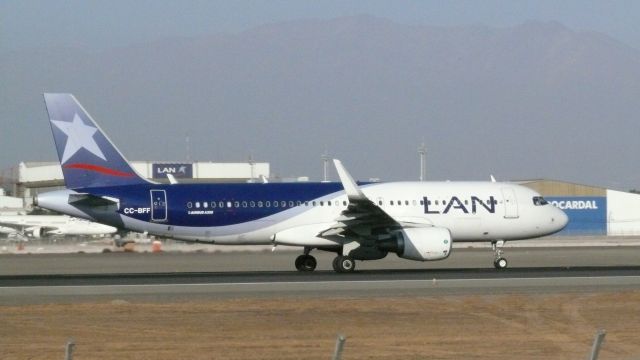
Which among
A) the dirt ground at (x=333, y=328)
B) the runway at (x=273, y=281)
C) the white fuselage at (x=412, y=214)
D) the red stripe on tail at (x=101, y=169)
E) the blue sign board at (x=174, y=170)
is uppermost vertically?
the blue sign board at (x=174, y=170)

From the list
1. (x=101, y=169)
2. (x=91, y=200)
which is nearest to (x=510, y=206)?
(x=101, y=169)

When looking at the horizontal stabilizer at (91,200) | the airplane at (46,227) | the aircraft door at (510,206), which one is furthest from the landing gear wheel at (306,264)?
the airplane at (46,227)

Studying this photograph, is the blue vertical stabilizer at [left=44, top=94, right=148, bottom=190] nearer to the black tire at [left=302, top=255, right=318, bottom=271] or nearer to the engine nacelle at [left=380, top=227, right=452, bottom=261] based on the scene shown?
the black tire at [left=302, top=255, right=318, bottom=271]

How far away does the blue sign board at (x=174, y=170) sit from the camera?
108875 millimetres

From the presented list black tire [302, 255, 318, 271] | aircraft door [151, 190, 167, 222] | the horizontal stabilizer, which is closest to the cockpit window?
black tire [302, 255, 318, 271]

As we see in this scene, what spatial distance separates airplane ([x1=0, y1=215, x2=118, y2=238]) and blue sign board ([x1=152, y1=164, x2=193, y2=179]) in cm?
2477

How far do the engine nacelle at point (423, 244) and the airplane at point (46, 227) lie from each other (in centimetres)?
4412

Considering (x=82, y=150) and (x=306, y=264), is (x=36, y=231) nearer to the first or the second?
(x=82, y=150)

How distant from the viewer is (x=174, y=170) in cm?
10881

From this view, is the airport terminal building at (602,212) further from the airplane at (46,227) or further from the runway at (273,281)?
the runway at (273,281)

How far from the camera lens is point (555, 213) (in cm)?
4103

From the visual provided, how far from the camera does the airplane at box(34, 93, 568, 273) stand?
3644 cm

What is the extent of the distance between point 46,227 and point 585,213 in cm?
3913

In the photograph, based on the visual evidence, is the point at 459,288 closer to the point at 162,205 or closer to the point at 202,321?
the point at 202,321
